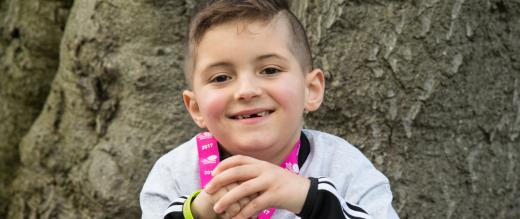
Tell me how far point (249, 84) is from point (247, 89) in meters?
0.02

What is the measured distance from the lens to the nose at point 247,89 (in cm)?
183

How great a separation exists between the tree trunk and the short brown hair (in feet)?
1.42

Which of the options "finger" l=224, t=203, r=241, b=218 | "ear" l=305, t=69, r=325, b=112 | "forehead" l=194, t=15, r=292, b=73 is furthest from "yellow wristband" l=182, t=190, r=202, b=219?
"ear" l=305, t=69, r=325, b=112

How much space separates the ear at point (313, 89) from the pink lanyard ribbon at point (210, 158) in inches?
5.7

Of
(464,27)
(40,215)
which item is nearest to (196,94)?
(464,27)

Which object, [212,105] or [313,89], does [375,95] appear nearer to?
[313,89]

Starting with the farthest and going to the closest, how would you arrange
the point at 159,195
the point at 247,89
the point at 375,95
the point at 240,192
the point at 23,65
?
the point at 23,65, the point at 375,95, the point at 159,195, the point at 247,89, the point at 240,192

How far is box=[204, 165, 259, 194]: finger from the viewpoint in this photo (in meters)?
1.71

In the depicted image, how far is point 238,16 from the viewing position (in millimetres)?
1900

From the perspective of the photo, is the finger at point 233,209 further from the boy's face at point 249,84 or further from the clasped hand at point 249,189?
the boy's face at point 249,84

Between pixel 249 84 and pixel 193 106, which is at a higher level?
pixel 249 84

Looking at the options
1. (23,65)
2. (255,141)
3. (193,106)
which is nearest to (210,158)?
(193,106)

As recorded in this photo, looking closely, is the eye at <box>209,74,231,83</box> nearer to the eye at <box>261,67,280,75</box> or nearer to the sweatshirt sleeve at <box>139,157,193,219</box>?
the eye at <box>261,67,280,75</box>

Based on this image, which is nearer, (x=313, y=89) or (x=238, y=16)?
(x=238, y=16)
